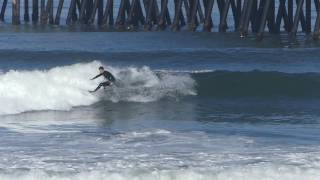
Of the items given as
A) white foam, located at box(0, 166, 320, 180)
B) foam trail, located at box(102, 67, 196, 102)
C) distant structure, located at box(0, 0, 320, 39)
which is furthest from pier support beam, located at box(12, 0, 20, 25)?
white foam, located at box(0, 166, 320, 180)

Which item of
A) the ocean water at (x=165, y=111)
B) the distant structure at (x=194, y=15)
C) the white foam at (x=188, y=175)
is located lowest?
the white foam at (x=188, y=175)

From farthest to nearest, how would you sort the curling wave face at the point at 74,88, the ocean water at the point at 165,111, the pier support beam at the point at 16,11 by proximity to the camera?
the pier support beam at the point at 16,11, the curling wave face at the point at 74,88, the ocean water at the point at 165,111

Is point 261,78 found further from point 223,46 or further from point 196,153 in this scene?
point 196,153

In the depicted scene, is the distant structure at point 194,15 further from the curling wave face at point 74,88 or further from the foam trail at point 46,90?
the foam trail at point 46,90

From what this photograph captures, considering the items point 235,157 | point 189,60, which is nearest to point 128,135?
point 235,157

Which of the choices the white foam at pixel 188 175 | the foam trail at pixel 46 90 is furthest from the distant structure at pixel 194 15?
the white foam at pixel 188 175

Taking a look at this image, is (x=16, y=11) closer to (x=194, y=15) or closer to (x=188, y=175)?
(x=194, y=15)

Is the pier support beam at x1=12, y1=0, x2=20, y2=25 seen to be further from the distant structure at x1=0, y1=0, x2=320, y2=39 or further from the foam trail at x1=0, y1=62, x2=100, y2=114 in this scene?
the foam trail at x1=0, y1=62, x2=100, y2=114

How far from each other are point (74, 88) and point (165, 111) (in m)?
2.31

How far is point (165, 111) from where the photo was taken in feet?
64.5

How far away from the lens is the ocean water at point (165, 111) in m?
13.3

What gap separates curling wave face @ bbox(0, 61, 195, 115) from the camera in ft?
64.8

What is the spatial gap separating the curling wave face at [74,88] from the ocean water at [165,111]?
0.03m

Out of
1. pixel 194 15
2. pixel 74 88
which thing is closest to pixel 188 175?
pixel 74 88
